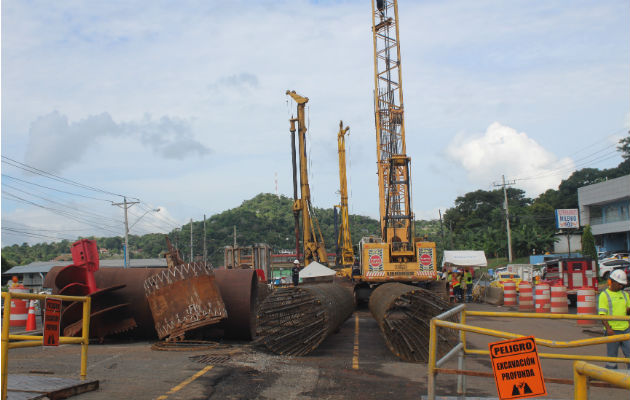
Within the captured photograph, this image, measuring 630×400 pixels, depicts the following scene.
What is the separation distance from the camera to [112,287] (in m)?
12.2

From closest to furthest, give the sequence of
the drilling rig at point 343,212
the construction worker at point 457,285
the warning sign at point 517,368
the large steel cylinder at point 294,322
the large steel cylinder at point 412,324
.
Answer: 1. the warning sign at point 517,368
2. the large steel cylinder at point 412,324
3. the large steel cylinder at point 294,322
4. the construction worker at point 457,285
5. the drilling rig at point 343,212

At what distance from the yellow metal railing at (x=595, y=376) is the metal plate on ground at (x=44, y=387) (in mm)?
6031

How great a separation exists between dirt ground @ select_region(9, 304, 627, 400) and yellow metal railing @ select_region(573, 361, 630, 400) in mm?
4410

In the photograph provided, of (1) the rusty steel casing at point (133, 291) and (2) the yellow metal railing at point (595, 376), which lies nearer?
(2) the yellow metal railing at point (595, 376)

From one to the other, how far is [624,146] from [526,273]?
59.3 metres

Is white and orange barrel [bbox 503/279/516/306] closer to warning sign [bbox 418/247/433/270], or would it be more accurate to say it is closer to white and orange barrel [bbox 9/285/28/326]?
warning sign [bbox 418/247/433/270]

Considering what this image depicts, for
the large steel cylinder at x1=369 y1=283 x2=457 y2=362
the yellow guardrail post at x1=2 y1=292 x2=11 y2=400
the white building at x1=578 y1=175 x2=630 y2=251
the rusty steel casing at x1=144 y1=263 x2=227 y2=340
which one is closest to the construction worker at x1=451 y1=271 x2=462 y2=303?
the large steel cylinder at x1=369 y1=283 x2=457 y2=362

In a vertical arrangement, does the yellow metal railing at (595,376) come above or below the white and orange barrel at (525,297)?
above

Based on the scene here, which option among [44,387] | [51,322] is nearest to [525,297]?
[44,387]

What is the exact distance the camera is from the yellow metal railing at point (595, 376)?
9.29 feet

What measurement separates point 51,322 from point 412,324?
21.7 feet

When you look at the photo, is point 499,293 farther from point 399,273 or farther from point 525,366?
point 525,366

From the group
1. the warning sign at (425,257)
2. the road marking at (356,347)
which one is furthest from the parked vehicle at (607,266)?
the road marking at (356,347)

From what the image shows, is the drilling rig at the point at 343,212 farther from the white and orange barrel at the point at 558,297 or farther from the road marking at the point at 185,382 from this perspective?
the road marking at the point at 185,382
